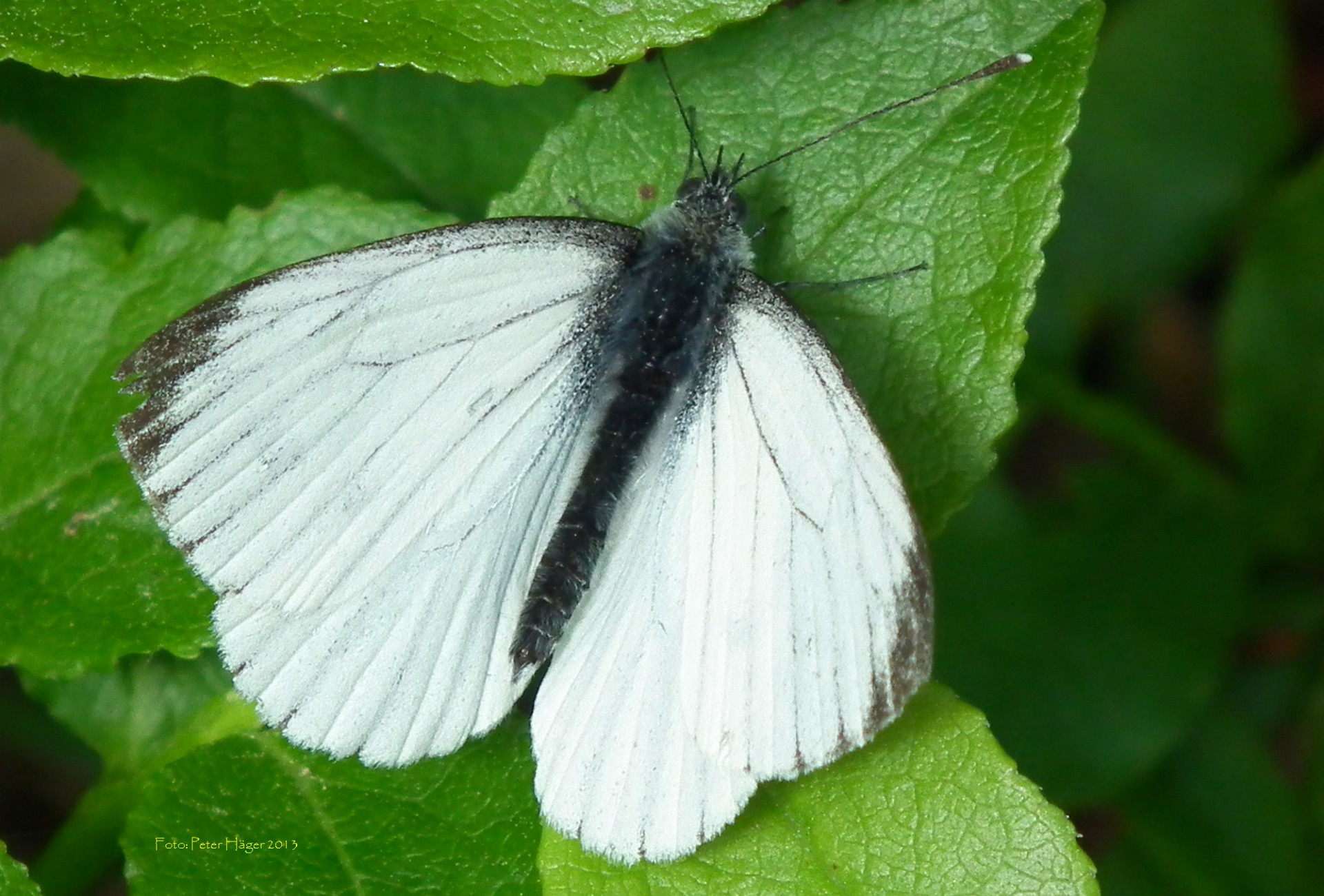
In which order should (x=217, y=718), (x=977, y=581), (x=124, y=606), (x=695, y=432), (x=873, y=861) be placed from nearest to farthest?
(x=873, y=861)
(x=695, y=432)
(x=124, y=606)
(x=217, y=718)
(x=977, y=581)

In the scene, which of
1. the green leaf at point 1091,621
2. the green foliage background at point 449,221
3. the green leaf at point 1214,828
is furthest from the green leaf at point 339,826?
the green leaf at point 1214,828

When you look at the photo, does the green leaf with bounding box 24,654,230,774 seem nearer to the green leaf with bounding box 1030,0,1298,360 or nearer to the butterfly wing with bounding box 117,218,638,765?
the butterfly wing with bounding box 117,218,638,765

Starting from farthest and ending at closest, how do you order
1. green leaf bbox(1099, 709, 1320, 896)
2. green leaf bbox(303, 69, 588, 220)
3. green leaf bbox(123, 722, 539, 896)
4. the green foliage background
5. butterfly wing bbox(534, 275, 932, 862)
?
1. green leaf bbox(1099, 709, 1320, 896)
2. green leaf bbox(303, 69, 588, 220)
3. green leaf bbox(123, 722, 539, 896)
4. the green foliage background
5. butterfly wing bbox(534, 275, 932, 862)

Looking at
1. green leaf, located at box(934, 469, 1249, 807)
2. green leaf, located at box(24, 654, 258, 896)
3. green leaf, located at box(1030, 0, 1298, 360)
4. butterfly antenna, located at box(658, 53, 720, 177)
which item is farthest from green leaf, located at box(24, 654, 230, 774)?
green leaf, located at box(1030, 0, 1298, 360)

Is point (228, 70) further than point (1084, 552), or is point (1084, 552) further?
point (1084, 552)

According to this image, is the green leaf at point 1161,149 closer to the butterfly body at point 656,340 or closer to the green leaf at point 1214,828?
the green leaf at point 1214,828

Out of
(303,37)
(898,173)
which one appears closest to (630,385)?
(898,173)

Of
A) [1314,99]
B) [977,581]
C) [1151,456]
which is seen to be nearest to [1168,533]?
[1151,456]

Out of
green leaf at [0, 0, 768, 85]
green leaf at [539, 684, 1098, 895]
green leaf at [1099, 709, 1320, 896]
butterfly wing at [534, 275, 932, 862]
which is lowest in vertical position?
green leaf at [1099, 709, 1320, 896]

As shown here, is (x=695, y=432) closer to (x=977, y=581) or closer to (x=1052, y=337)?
(x=977, y=581)
